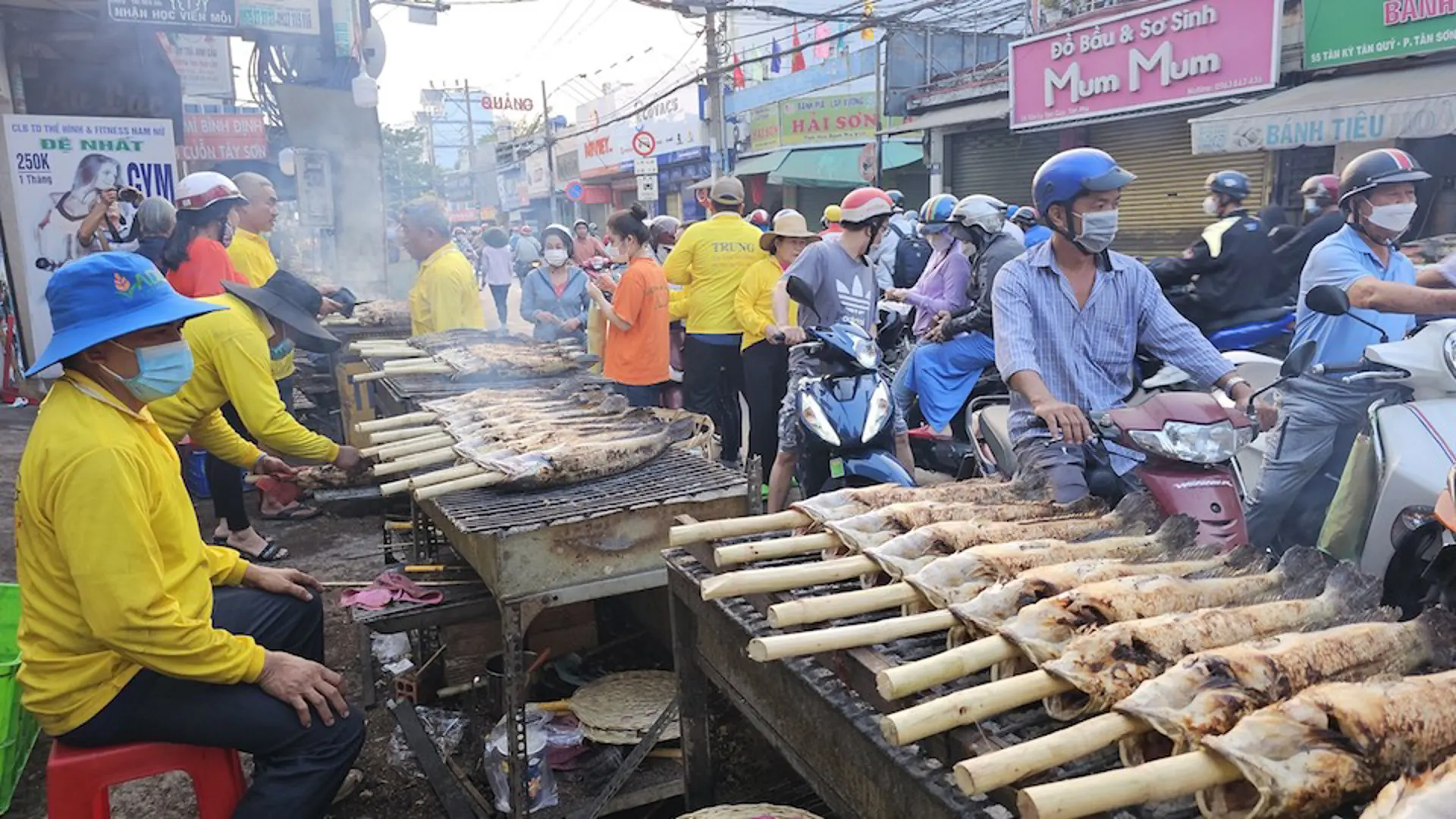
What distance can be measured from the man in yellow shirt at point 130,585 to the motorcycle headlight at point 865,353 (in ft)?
10.6

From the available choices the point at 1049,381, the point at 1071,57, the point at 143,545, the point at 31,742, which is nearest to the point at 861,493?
the point at 1049,381

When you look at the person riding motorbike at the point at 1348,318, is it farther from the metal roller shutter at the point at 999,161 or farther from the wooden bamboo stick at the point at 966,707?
the metal roller shutter at the point at 999,161

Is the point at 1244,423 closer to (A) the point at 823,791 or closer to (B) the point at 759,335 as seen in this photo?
(A) the point at 823,791

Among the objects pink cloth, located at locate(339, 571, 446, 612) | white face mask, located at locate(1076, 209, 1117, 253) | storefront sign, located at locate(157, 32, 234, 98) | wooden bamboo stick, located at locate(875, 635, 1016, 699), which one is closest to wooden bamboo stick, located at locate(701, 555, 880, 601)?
wooden bamboo stick, located at locate(875, 635, 1016, 699)

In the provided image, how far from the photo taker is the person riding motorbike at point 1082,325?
132 inches

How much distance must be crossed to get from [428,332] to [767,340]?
308cm

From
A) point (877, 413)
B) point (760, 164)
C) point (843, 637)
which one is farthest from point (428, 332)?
point (760, 164)

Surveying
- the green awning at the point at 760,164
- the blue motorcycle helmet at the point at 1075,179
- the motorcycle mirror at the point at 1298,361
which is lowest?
the motorcycle mirror at the point at 1298,361

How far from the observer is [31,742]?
3.82 meters

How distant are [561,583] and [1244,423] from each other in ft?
7.87

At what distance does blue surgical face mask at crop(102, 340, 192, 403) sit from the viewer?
279 centimetres

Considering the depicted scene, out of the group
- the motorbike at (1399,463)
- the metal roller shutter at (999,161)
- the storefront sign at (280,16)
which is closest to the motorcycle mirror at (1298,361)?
the motorbike at (1399,463)

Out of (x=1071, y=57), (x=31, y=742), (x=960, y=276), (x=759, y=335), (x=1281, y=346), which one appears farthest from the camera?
(x=1071, y=57)

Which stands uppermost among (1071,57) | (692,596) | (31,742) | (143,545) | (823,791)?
(1071,57)
